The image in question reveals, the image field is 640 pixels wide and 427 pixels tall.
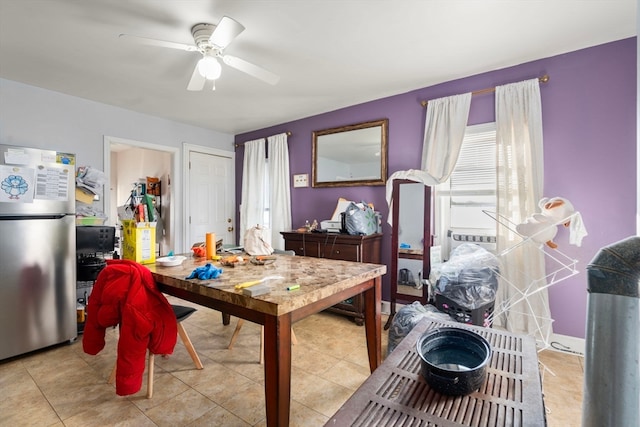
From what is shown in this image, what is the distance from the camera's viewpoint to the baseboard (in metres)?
2.44

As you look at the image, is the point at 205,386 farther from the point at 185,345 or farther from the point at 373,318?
the point at 373,318

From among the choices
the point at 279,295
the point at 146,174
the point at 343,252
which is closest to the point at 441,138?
the point at 343,252

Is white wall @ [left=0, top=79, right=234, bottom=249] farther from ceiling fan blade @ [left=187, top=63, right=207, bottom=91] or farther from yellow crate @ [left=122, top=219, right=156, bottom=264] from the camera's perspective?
yellow crate @ [left=122, top=219, right=156, bottom=264]

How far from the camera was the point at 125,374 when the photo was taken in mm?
1560

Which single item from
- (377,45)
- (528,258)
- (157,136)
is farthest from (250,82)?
(528,258)

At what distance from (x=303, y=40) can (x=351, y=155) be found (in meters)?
1.63

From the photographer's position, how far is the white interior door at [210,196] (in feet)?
14.8

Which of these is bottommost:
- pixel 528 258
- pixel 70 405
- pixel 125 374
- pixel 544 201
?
pixel 70 405

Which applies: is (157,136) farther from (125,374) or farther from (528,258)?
(528,258)

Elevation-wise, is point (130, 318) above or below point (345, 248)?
below

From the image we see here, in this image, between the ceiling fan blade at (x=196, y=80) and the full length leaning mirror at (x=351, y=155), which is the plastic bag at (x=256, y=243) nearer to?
the ceiling fan blade at (x=196, y=80)

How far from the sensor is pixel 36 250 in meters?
2.43

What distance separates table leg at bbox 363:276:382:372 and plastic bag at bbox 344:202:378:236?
1.34 meters

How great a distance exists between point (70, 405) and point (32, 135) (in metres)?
2.75
